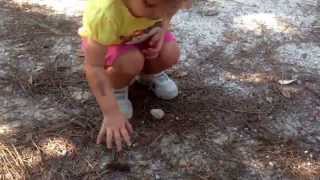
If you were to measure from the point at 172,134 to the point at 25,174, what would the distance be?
48cm

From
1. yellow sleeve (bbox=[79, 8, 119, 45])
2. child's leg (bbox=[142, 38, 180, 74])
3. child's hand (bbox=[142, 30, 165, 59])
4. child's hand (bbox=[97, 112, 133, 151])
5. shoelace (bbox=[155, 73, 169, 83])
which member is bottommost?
shoelace (bbox=[155, 73, 169, 83])

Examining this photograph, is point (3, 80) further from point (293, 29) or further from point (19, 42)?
point (293, 29)

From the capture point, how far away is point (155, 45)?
Result: 5.93ft

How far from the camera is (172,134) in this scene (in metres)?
1.82

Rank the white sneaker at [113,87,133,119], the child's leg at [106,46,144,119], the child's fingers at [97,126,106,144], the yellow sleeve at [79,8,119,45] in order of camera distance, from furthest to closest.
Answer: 1. the white sneaker at [113,87,133,119]
2. the child's leg at [106,46,144,119]
3. the child's fingers at [97,126,106,144]
4. the yellow sleeve at [79,8,119,45]

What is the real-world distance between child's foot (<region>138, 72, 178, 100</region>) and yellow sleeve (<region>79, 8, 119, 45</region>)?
414 millimetres

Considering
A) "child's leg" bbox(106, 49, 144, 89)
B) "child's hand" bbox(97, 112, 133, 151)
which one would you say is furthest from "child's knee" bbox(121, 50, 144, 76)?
"child's hand" bbox(97, 112, 133, 151)

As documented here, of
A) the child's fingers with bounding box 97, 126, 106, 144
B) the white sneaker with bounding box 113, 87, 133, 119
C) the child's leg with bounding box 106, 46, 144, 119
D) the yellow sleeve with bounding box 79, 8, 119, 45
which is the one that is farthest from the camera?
the white sneaker with bounding box 113, 87, 133, 119

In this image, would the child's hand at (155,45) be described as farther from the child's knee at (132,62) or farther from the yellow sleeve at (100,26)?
the yellow sleeve at (100,26)

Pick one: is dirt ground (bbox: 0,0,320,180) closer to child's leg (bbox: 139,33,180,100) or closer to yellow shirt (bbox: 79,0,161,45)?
child's leg (bbox: 139,33,180,100)

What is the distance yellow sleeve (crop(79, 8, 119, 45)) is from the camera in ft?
5.05

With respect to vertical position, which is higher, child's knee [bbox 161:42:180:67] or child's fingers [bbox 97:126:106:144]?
child's knee [bbox 161:42:180:67]

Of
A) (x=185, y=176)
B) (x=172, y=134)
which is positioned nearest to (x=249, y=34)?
(x=172, y=134)

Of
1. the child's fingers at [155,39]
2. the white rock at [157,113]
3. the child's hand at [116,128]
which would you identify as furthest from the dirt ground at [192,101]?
the child's fingers at [155,39]
